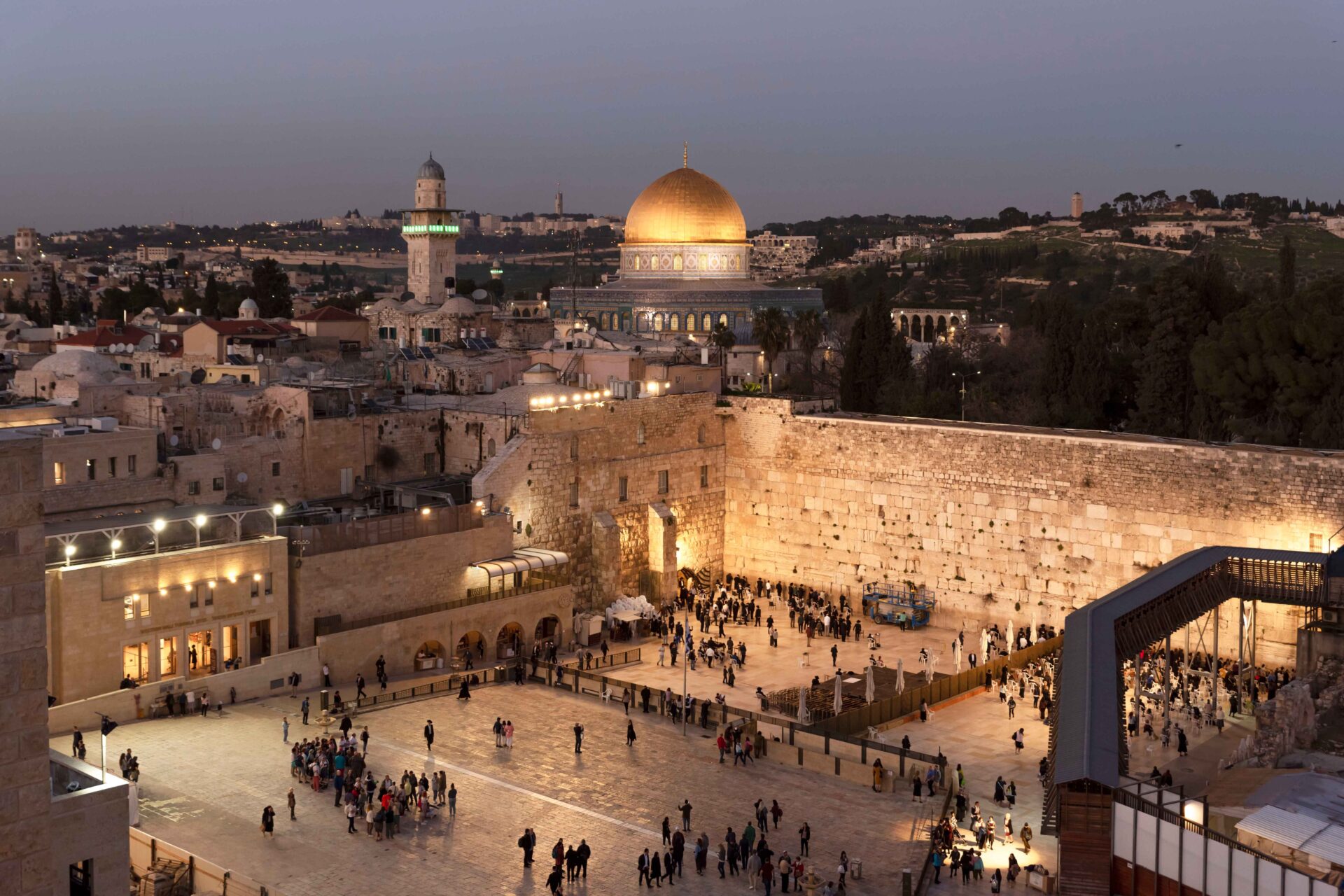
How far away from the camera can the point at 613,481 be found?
33219 mm

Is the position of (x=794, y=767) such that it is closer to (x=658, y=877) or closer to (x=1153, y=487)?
(x=658, y=877)

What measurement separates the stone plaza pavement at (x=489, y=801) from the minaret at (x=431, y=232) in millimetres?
42904

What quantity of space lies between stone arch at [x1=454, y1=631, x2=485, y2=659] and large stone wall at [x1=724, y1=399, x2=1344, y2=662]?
879cm

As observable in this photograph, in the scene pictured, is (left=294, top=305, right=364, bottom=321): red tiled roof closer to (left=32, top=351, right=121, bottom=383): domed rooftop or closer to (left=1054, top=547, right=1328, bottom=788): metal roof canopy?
(left=32, top=351, right=121, bottom=383): domed rooftop

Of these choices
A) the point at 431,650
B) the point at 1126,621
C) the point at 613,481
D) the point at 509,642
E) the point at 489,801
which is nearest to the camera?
the point at 489,801

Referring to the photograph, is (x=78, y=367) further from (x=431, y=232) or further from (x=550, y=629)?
(x=431, y=232)

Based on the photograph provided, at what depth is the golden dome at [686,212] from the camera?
57125 mm

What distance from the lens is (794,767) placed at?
22.7 meters

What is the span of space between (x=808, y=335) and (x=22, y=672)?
1510 inches

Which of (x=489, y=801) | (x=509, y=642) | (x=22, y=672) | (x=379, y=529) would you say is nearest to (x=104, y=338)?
(x=379, y=529)

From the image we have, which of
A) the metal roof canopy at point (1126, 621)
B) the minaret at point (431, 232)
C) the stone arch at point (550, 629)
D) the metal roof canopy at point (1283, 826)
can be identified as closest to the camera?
the metal roof canopy at point (1283, 826)

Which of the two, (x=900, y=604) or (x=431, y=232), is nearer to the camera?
(x=900, y=604)

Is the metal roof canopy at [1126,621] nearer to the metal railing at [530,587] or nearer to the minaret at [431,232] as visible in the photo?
the metal railing at [530,587]

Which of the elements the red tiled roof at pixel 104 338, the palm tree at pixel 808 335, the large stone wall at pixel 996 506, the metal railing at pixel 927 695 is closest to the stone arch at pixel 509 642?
the metal railing at pixel 927 695
